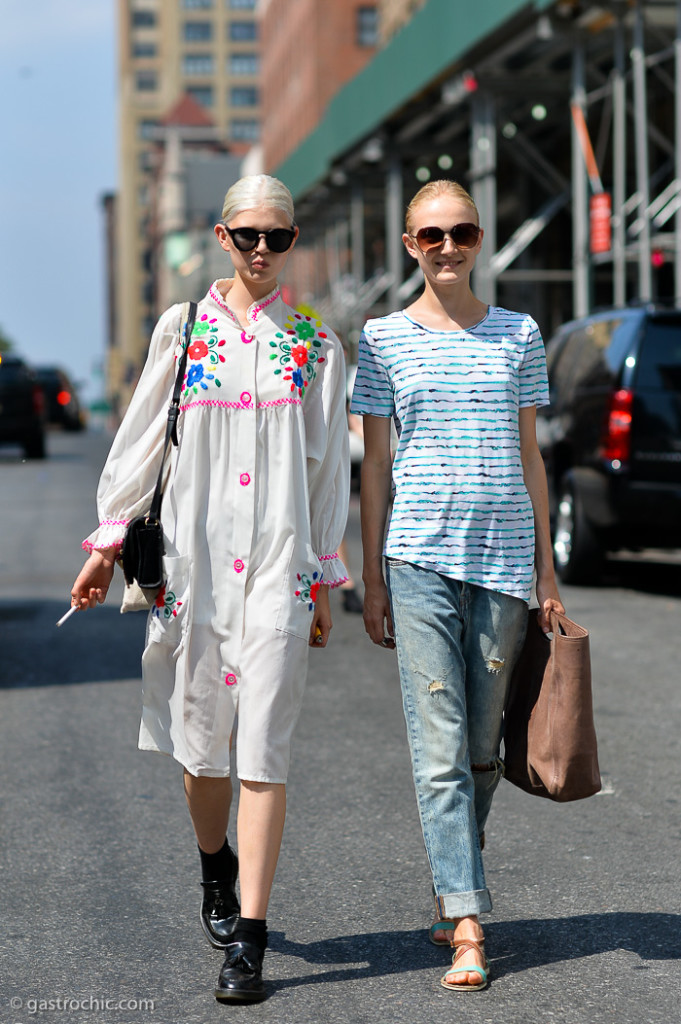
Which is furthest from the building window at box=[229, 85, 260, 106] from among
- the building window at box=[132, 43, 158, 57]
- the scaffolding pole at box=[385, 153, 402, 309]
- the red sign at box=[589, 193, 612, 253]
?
the red sign at box=[589, 193, 612, 253]

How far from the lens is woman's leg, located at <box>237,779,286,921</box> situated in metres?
3.82

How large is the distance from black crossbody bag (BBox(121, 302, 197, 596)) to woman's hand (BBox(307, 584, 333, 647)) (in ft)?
1.30

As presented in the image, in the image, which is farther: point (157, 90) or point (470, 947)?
point (157, 90)

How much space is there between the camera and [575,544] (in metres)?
11.9

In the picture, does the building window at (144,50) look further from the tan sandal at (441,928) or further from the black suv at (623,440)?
the tan sandal at (441,928)

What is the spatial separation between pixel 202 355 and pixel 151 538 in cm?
47

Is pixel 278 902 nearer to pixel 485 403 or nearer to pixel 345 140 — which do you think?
pixel 485 403

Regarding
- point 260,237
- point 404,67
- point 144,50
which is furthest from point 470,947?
point 144,50

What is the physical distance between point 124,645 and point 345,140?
2867 centimetres

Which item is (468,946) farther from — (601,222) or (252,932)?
(601,222)

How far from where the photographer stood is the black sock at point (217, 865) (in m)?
4.13

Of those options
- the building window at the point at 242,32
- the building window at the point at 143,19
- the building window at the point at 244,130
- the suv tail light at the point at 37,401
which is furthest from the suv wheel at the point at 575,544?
the building window at the point at 143,19

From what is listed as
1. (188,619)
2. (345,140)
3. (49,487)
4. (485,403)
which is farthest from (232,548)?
(345,140)

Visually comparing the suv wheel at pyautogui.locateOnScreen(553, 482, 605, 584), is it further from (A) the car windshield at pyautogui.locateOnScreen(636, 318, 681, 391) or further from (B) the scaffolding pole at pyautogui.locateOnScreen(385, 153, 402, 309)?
(B) the scaffolding pole at pyautogui.locateOnScreen(385, 153, 402, 309)
